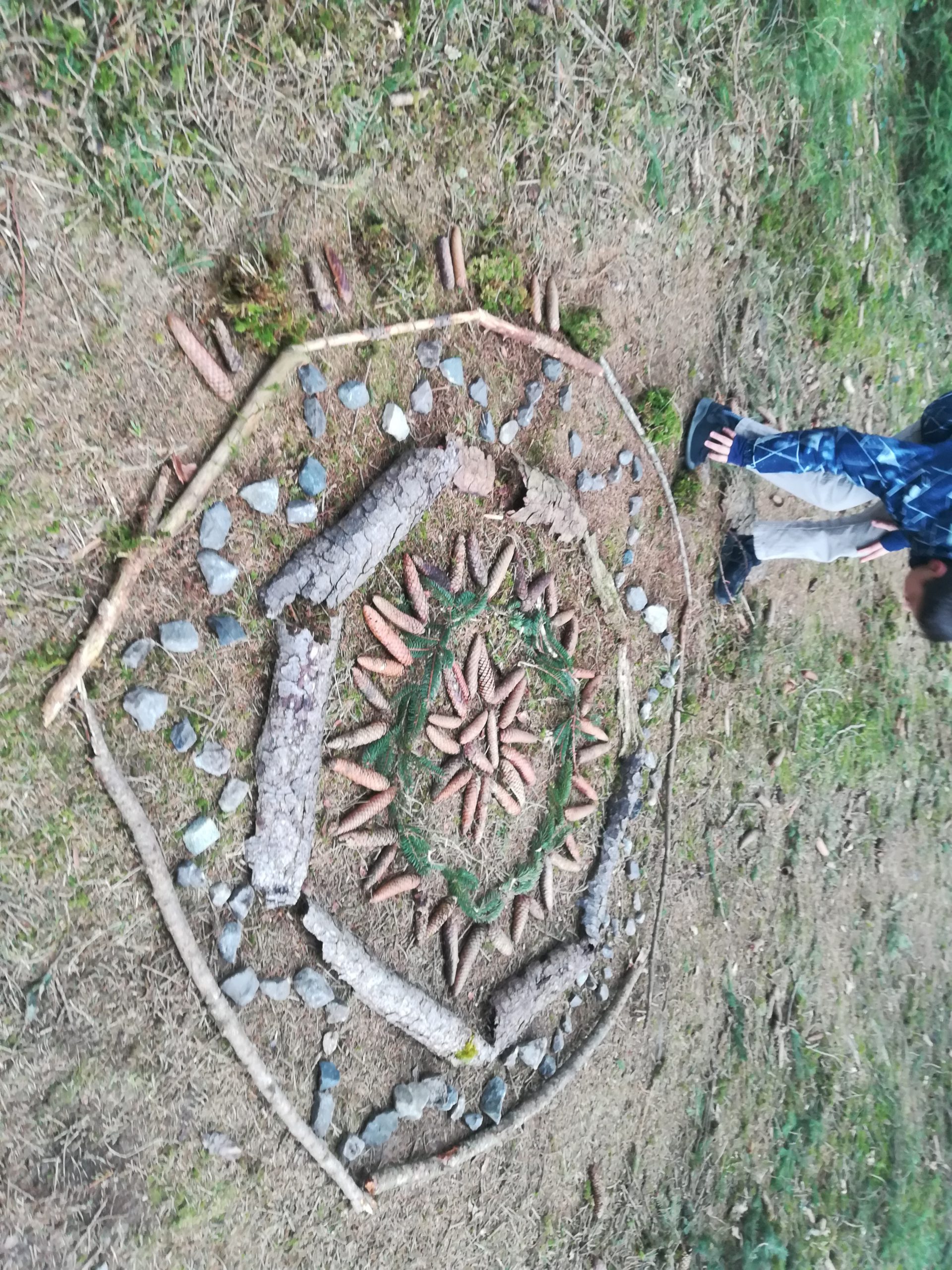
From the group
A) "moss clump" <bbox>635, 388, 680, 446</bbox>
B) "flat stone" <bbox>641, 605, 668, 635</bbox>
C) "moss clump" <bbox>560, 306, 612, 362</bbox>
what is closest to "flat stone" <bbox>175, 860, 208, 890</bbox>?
"flat stone" <bbox>641, 605, 668, 635</bbox>

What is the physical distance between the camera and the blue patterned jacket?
3.31 metres

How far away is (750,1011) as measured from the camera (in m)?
4.94

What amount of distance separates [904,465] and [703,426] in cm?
119

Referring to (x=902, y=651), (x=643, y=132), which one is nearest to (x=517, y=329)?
(x=643, y=132)

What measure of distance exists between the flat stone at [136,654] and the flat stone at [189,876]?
29.9 inches

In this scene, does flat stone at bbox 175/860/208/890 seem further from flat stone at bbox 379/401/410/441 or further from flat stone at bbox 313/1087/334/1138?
flat stone at bbox 379/401/410/441

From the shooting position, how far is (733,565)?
4613mm

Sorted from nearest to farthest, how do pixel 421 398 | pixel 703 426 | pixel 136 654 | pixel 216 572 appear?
pixel 136 654 → pixel 216 572 → pixel 421 398 → pixel 703 426

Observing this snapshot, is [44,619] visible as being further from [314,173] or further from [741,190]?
[741,190]

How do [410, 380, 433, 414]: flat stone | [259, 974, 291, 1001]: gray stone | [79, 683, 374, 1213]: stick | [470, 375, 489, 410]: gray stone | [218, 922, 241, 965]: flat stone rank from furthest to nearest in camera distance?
1. [470, 375, 489, 410]: gray stone
2. [410, 380, 433, 414]: flat stone
3. [259, 974, 291, 1001]: gray stone
4. [218, 922, 241, 965]: flat stone
5. [79, 683, 374, 1213]: stick

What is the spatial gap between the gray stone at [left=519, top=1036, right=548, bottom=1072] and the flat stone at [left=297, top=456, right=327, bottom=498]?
2804 mm

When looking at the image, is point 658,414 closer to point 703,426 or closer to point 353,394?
point 703,426

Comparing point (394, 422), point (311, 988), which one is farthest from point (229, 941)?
point (394, 422)

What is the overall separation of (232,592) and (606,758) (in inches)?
84.4
